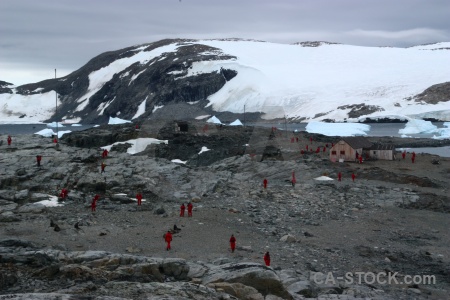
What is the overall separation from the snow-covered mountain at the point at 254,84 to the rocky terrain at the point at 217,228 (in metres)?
79.0

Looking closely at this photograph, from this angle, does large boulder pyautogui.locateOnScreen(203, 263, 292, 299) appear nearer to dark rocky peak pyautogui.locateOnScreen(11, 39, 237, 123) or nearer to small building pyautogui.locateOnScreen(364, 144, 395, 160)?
small building pyautogui.locateOnScreen(364, 144, 395, 160)

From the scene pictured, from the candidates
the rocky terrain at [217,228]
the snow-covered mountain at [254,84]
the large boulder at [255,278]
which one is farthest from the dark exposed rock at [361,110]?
the large boulder at [255,278]

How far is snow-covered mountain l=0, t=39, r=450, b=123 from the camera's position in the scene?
11719cm

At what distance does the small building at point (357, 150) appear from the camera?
40719 mm

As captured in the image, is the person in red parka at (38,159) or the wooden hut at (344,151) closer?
the person in red parka at (38,159)

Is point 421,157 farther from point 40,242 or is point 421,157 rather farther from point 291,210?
point 40,242

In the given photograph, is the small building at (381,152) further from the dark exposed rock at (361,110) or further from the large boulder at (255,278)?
the dark exposed rock at (361,110)

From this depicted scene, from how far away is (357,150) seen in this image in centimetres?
4112

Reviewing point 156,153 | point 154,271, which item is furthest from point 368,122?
point 154,271

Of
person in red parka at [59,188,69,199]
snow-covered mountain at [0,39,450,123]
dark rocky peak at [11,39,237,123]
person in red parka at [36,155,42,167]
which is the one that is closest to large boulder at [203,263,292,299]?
person in red parka at [59,188,69,199]

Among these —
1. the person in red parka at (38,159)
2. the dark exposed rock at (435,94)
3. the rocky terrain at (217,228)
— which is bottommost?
the rocky terrain at (217,228)

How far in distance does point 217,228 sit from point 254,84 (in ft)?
386

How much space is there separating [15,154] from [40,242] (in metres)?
14.4

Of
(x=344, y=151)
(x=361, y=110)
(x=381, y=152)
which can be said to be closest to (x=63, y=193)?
(x=344, y=151)
